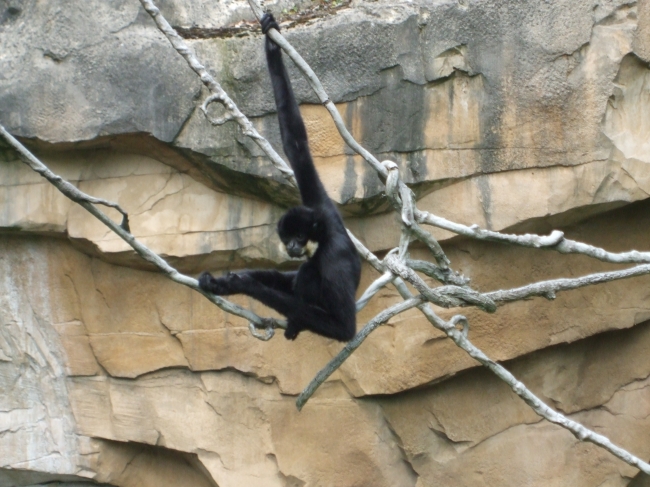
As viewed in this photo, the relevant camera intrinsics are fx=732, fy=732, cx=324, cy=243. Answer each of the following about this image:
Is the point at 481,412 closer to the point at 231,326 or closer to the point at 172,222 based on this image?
the point at 231,326

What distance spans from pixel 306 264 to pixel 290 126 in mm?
783

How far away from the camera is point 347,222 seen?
5.96m

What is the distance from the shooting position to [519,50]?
18.5 feet

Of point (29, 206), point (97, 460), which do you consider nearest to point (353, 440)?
point (97, 460)

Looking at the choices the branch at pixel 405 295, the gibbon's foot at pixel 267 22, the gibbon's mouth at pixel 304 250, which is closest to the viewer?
the branch at pixel 405 295

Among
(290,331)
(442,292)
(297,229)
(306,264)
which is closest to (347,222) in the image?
(306,264)

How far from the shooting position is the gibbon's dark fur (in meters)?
3.92

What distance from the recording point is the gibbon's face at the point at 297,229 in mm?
3969

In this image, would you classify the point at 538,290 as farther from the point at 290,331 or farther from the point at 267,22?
the point at 267,22

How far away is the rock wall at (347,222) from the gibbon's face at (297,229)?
167 cm

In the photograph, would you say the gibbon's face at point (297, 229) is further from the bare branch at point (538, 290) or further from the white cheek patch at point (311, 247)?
the bare branch at point (538, 290)

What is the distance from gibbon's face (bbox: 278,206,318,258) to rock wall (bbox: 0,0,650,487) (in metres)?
1.67

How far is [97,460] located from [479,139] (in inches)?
170

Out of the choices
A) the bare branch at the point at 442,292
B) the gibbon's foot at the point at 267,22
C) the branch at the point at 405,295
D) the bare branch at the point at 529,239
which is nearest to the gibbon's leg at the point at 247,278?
the branch at the point at 405,295
